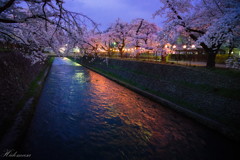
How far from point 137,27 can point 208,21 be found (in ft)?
60.9

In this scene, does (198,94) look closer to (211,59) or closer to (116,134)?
(211,59)

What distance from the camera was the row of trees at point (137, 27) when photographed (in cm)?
413

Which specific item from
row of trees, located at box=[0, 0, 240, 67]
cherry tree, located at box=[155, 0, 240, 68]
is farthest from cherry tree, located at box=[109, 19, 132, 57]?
cherry tree, located at box=[155, 0, 240, 68]

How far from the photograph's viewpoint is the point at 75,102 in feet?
38.5

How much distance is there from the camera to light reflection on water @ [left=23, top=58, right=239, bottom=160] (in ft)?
19.9

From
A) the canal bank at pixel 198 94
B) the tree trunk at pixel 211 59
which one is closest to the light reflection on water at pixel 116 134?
the canal bank at pixel 198 94

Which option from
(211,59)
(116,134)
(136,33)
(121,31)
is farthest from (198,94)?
(121,31)

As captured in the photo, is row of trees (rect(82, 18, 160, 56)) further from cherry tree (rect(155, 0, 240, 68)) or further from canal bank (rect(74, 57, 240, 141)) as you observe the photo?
canal bank (rect(74, 57, 240, 141))

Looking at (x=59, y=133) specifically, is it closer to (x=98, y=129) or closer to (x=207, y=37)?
(x=98, y=129)

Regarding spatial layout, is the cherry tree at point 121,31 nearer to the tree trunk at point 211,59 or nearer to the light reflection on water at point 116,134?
the tree trunk at point 211,59

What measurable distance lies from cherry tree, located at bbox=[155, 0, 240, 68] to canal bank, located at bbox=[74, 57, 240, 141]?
268 centimetres

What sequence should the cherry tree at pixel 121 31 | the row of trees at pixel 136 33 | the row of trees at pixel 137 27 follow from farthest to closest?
the cherry tree at pixel 121 31 → the row of trees at pixel 136 33 → the row of trees at pixel 137 27

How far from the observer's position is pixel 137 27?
29281 mm

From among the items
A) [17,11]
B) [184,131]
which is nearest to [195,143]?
[184,131]
